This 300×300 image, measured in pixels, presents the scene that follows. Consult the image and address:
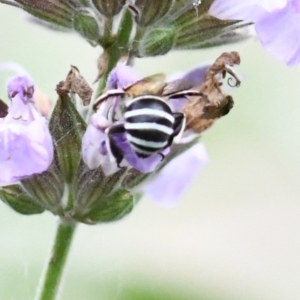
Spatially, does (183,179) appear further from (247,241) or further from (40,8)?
(247,241)

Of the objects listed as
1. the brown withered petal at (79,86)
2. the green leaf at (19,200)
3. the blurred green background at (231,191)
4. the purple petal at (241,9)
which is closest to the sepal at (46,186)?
the green leaf at (19,200)

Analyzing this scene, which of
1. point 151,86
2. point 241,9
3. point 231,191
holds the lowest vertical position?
point 231,191

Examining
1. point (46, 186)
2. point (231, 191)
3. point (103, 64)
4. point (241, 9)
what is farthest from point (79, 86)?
point (231, 191)

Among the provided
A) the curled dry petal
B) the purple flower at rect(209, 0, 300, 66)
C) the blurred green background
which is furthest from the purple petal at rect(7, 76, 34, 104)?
the blurred green background

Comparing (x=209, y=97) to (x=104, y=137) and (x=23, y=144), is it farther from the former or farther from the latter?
(x=23, y=144)

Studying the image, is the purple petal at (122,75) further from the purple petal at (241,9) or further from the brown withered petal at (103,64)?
the purple petal at (241,9)

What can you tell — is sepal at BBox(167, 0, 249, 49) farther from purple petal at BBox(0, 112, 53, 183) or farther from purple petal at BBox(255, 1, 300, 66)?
purple petal at BBox(0, 112, 53, 183)

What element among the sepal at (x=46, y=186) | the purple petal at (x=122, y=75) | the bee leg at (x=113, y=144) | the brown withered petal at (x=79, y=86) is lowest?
the sepal at (x=46, y=186)
